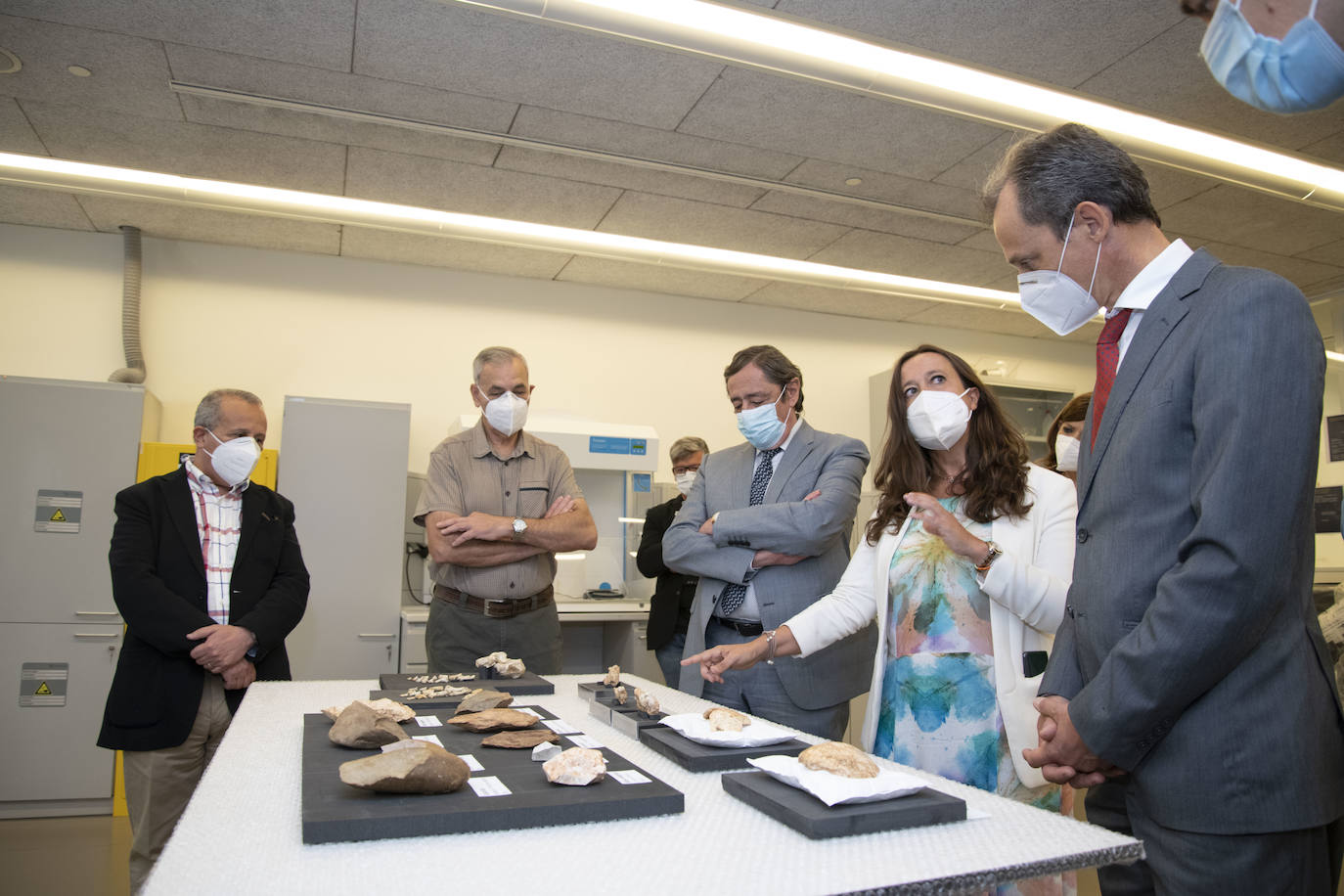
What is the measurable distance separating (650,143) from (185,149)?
208 centimetres

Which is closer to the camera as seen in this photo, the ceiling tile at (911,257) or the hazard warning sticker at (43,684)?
the hazard warning sticker at (43,684)

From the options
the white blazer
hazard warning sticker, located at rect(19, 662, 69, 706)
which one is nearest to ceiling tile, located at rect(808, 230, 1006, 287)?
the white blazer

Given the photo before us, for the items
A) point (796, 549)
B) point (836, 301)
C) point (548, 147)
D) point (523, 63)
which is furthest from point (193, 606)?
point (836, 301)

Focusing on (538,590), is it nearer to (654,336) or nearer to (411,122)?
(411,122)

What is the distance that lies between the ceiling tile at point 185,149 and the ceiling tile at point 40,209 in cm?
55

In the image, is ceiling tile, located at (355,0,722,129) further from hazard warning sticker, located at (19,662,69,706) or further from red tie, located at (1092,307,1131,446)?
hazard warning sticker, located at (19,662,69,706)

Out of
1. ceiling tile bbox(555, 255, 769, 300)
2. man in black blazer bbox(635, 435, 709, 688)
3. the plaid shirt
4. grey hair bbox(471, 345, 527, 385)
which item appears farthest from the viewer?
ceiling tile bbox(555, 255, 769, 300)

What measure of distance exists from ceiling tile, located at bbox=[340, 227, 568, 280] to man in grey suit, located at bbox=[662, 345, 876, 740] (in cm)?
293

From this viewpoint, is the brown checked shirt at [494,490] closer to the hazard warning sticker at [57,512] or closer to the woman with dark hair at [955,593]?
the woman with dark hair at [955,593]

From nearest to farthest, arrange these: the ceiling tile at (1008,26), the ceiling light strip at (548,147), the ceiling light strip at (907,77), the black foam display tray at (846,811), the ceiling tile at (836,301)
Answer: the black foam display tray at (846,811)
the ceiling light strip at (907,77)
the ceiling tile at (1008,26)
the ceiling light strip at (548,147)
the ceiling tile at (836,301)

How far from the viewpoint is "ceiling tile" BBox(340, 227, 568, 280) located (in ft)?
16.3

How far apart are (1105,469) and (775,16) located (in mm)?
2067

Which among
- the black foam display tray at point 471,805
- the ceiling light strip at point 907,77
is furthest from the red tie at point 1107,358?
the ceiling light strip at point 907,77

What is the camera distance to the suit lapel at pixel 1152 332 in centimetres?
121
